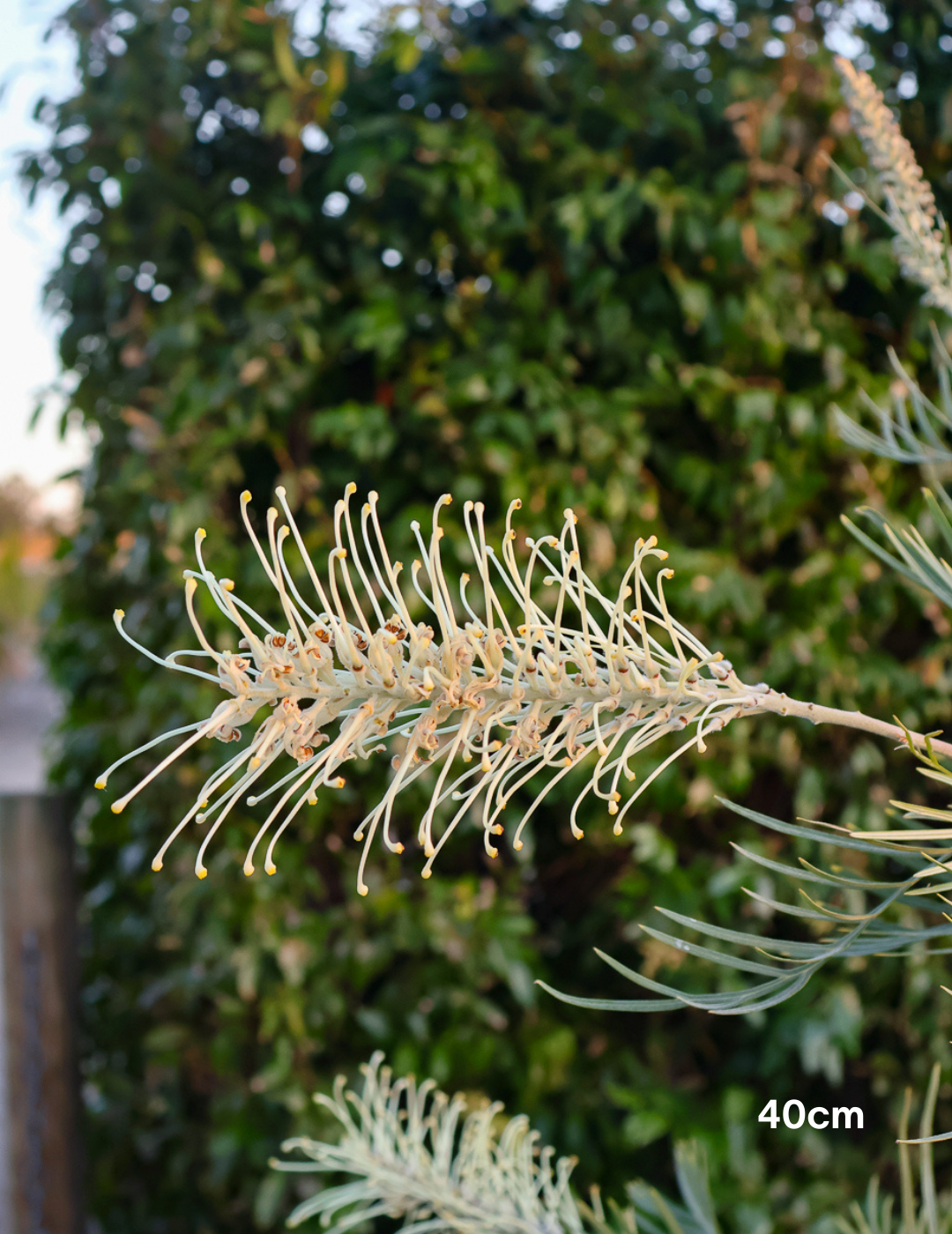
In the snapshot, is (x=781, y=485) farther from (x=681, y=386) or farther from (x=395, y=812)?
(x=395, y=812)

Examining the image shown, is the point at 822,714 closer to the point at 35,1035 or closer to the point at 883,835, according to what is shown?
the point at 883,835

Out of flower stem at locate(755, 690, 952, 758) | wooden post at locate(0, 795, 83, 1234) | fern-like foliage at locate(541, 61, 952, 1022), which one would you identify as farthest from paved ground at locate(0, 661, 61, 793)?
flower stem at locate(755, 690, 952, 758)

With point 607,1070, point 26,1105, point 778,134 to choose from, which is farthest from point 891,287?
point 26,1105

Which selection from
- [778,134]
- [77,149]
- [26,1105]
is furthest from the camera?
[26,1105]

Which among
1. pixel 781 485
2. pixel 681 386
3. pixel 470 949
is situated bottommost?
pixel 470 949

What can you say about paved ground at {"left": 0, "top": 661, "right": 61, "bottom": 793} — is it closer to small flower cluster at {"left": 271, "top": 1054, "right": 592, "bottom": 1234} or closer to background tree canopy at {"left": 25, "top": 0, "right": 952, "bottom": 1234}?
background tree canopy at {"left": 25, "top": 0, "right": 952, "bottom": 1234}

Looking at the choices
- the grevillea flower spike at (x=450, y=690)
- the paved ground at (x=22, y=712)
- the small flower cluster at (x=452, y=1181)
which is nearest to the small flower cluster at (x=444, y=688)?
the grevillea flower spike at (x=450, y=690)

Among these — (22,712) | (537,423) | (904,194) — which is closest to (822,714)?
(904,194)
